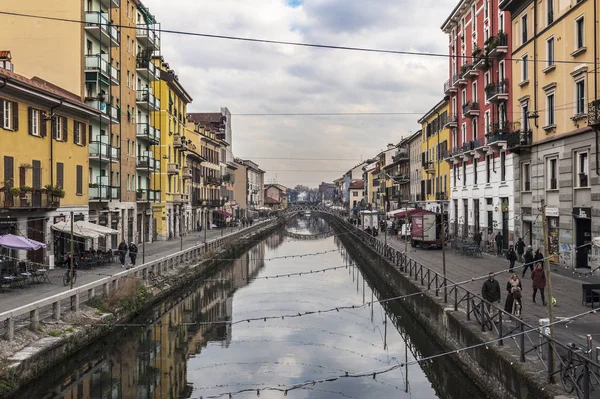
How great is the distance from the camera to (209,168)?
259 feet

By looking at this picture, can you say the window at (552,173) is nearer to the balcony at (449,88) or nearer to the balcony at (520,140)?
the balcony at (520,140)

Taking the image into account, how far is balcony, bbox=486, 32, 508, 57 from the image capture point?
35719 millimetres

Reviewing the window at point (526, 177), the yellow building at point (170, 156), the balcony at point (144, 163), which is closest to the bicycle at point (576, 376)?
the window at point (526, 177)

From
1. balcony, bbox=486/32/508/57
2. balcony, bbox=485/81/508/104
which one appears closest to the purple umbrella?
balcony, bbox=485/81/508/104

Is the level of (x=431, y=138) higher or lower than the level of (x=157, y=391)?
higher

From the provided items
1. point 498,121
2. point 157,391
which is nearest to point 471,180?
point 498,121

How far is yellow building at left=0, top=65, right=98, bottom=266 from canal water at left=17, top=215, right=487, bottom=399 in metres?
7.42

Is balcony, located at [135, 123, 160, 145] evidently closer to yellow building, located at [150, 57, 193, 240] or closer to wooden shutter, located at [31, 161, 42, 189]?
yellow building, located at [150, 57, 193, 240]

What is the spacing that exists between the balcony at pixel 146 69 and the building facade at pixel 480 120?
2486 cm

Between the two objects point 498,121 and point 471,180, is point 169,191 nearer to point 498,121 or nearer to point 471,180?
point 471,180

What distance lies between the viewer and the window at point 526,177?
3209 cm

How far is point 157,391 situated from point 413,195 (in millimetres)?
62403

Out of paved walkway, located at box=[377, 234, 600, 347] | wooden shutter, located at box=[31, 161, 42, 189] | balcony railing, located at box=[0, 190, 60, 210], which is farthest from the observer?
wooden shutter, located at box=[31, 161, 42, 189]

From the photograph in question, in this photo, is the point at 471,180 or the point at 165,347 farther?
the point at 471,180
